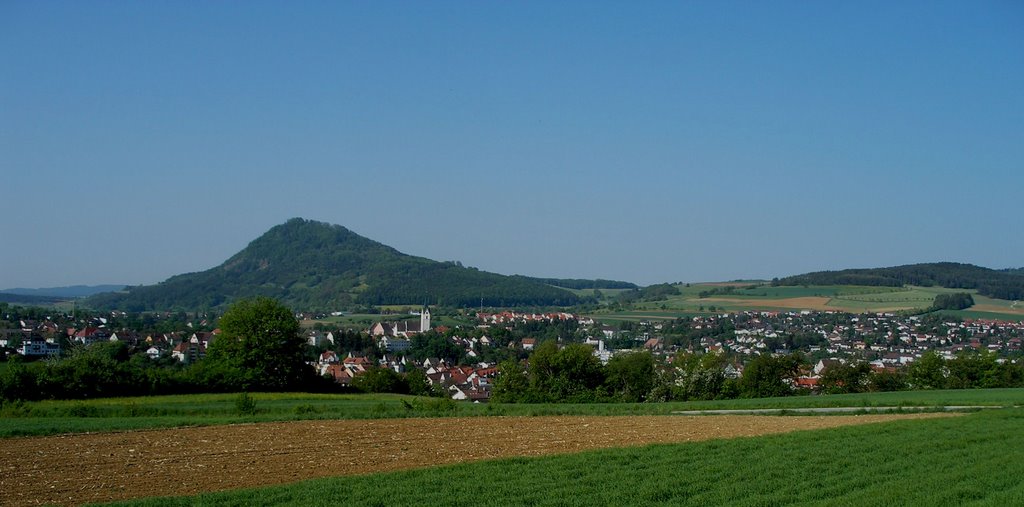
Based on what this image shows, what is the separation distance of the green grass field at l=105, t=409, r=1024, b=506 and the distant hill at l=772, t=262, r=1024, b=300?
4957 inches

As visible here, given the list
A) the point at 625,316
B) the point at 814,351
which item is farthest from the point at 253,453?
the point at 625,316

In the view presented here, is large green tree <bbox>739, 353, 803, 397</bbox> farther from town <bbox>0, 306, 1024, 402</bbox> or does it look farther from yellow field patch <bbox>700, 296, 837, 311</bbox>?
yellow field patch <bbox>700, 296, 837, 311</bbox>

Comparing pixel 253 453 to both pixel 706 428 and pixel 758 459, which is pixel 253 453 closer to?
pixel 758 459

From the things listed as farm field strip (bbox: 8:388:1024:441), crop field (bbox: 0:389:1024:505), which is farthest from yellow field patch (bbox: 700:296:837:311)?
crop field (bbox: 0:389:1024:505)

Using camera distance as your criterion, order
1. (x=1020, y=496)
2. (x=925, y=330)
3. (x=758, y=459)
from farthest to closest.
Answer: (x=925, y=330) < (x=758, y=459) < (x=1020, y=496)

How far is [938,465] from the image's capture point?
1495 cm

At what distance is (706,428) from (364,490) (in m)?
→ 14.1

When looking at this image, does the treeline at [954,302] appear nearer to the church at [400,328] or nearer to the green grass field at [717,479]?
the church at [400,328]

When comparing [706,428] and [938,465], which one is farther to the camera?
[706,428]

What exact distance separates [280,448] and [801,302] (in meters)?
127

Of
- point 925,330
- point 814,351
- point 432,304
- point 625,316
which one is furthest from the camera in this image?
point 432,304

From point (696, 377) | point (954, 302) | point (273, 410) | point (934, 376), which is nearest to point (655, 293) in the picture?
point (954, 302)

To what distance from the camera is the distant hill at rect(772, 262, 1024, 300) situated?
13062cm

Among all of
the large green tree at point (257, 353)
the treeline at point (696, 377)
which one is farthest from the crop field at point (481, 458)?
the treeline at point (696, 377)
